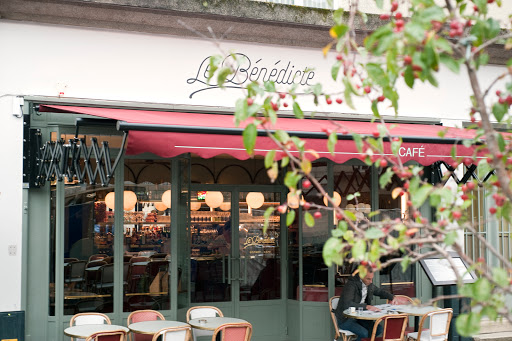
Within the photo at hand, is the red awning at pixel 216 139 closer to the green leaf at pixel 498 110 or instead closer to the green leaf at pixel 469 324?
the green leaf at pixel 498 110

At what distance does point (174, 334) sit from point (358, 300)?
3107 millimetres

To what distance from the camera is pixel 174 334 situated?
7441 millimetres

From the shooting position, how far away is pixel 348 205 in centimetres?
1061

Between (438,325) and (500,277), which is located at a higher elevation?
(500,277)

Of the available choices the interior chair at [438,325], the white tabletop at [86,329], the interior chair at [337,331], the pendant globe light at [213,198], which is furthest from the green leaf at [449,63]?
the pendant globe light at [213,198]

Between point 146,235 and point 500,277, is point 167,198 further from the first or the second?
point 500,277

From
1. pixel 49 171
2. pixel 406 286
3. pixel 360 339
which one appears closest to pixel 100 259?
pixel 49 171

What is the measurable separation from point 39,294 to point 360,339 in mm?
4484

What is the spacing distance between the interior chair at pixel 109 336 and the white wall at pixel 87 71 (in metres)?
1.54

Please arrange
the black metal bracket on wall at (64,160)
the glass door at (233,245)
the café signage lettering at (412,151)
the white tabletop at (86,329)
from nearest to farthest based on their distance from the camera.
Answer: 1. the white tabletop at (86,329)
2. the black metal bracket on wall at (64,160)
3. the café signage lettering at (412,151)
4. the glass door at (233,245)

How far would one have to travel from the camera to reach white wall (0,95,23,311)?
8102 mm

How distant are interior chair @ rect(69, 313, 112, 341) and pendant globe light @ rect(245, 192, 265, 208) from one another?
373cm

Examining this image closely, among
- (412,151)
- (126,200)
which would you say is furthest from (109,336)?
(412,151)

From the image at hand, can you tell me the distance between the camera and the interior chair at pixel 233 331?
25.0 feet
